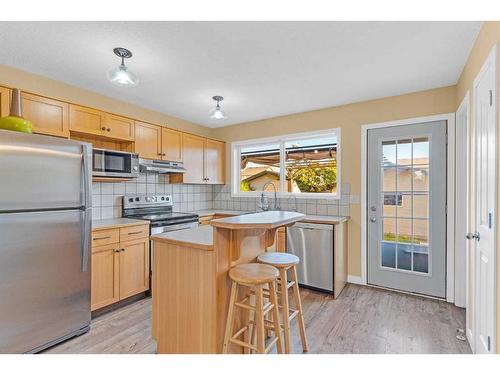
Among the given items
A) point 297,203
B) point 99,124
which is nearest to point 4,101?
point 99,124

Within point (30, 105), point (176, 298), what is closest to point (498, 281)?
point (176, 298)

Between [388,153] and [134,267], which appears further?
[388,153]

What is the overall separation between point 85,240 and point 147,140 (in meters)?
1.57

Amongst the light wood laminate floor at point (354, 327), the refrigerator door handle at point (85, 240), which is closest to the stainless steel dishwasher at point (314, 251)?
the light wood laminate floor at point (354, 327)

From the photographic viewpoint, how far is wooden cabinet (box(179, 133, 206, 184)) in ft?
13.1

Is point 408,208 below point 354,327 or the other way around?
the other way around

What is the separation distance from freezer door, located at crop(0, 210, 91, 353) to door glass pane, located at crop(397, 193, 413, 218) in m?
3.28

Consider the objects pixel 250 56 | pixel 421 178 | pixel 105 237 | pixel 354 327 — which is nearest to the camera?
pixel 250 56

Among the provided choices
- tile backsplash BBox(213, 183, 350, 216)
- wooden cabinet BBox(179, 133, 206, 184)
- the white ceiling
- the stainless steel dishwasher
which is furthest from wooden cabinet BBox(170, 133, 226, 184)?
the stainless steel dishwasher

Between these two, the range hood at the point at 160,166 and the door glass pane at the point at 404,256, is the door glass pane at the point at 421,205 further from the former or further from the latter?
the range hood at the point at 160,166

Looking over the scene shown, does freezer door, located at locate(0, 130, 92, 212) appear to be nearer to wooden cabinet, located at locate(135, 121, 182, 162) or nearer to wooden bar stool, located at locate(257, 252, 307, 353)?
wooden cabinet, located at locate(135, 121, 182, 162)

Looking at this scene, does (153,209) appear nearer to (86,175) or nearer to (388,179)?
(86,175)

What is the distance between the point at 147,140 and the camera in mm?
3455
